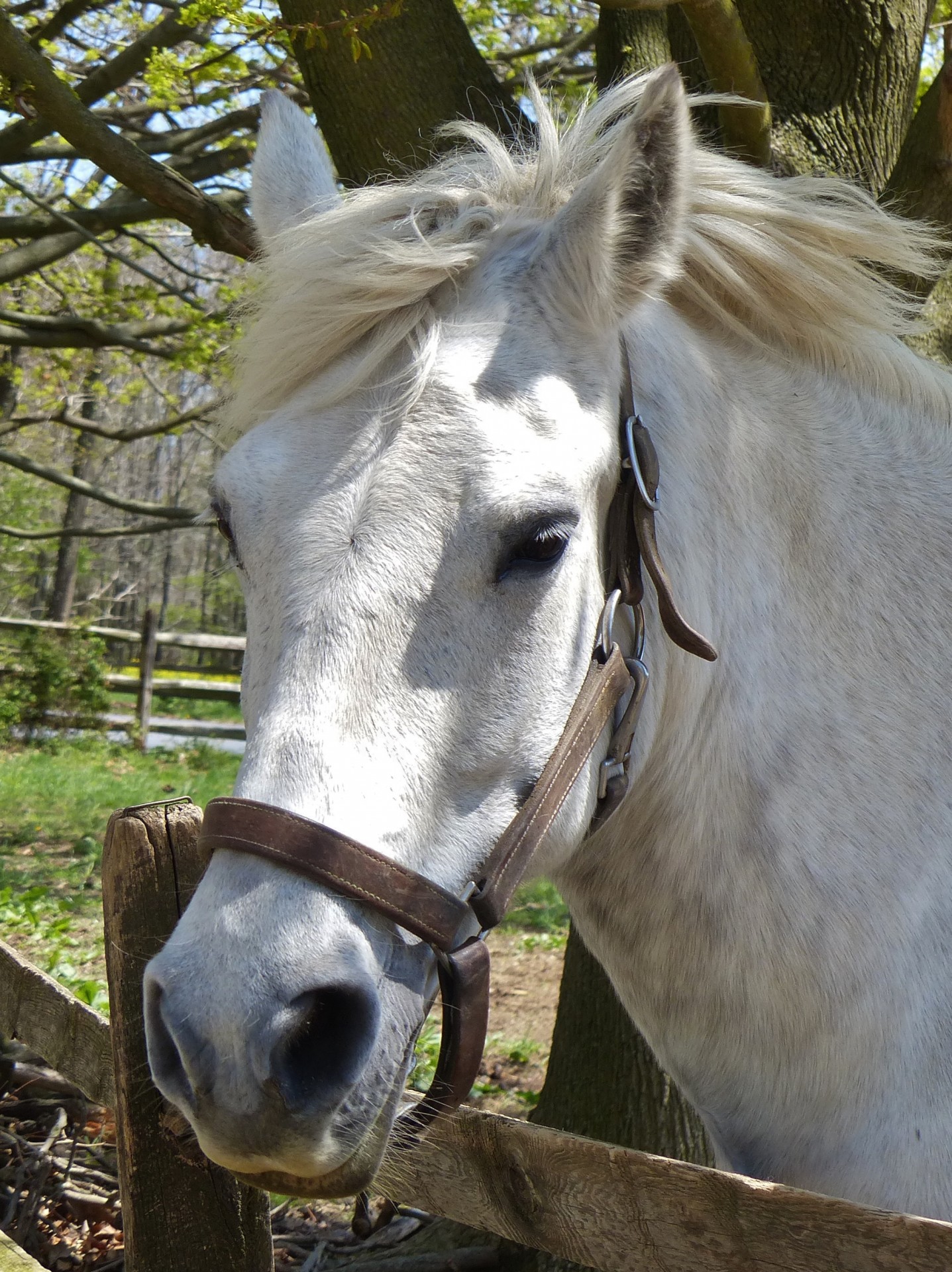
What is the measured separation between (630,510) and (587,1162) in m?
1.05

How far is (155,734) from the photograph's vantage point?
16.6 meters

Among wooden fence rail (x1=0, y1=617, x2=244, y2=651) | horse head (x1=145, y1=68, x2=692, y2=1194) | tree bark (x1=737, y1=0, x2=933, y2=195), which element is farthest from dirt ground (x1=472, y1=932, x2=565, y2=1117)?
wooden fence rail (x1=0, y1=617, x2=244, y2=651)

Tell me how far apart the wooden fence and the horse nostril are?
45 cm

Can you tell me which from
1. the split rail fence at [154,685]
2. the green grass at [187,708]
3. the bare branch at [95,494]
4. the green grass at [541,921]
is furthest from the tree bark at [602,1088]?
the green grass at [187,708]

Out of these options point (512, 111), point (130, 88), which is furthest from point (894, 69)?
point (130, 88)

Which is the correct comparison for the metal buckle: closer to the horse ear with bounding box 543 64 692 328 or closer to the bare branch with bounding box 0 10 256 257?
the horse ear with bounding box 543 64 692 328

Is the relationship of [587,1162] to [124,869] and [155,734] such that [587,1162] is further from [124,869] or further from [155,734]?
[155,734]

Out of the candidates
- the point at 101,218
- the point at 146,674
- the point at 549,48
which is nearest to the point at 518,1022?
the point at 101,218

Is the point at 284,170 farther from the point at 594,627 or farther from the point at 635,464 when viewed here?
the point at 594,627

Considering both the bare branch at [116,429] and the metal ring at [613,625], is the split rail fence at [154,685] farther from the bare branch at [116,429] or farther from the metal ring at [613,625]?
the metal ring at [613,625]

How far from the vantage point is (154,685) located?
1739 cm

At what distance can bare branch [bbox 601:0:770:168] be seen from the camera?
239 cm

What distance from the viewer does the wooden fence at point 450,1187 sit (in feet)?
4.87

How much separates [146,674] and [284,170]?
14.0 meters
